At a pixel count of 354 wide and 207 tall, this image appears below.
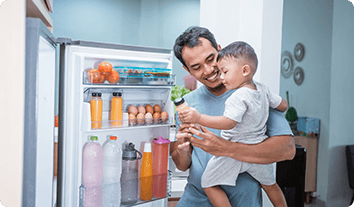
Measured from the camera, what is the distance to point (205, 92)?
1.42 m

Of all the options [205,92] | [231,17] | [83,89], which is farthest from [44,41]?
[231,17]

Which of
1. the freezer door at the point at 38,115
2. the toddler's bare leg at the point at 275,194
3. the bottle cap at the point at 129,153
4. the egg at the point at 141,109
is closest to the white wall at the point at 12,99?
the freezer door at the point at 38,115

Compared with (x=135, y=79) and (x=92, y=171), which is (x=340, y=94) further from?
(x=92, y=171)

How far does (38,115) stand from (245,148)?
0.95m

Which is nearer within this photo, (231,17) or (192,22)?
(231,17)

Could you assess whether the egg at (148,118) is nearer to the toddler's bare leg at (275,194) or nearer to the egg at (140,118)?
the egg at (140,118)

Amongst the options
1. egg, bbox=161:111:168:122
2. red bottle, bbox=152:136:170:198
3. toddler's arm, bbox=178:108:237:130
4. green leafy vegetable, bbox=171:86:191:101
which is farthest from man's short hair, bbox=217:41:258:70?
green leafy vegetable, bbox=171:86:191:101

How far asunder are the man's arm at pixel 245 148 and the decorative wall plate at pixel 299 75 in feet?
10.6

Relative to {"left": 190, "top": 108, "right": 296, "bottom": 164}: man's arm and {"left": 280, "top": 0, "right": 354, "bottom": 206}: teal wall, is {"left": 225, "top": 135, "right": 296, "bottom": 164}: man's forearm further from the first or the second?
{"left": 280, "top": 0, "right": 354, "bottom": 206}: teal wall

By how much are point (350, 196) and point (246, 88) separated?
12.5ft

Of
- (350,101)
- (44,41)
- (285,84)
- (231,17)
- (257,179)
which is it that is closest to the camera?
(44,41)

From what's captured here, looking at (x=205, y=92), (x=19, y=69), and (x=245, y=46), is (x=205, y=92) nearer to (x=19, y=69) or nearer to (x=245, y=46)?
(x=245, y=46)

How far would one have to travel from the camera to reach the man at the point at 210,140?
1196 millimetres

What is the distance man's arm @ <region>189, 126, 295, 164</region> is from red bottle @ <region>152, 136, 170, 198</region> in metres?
0.57
